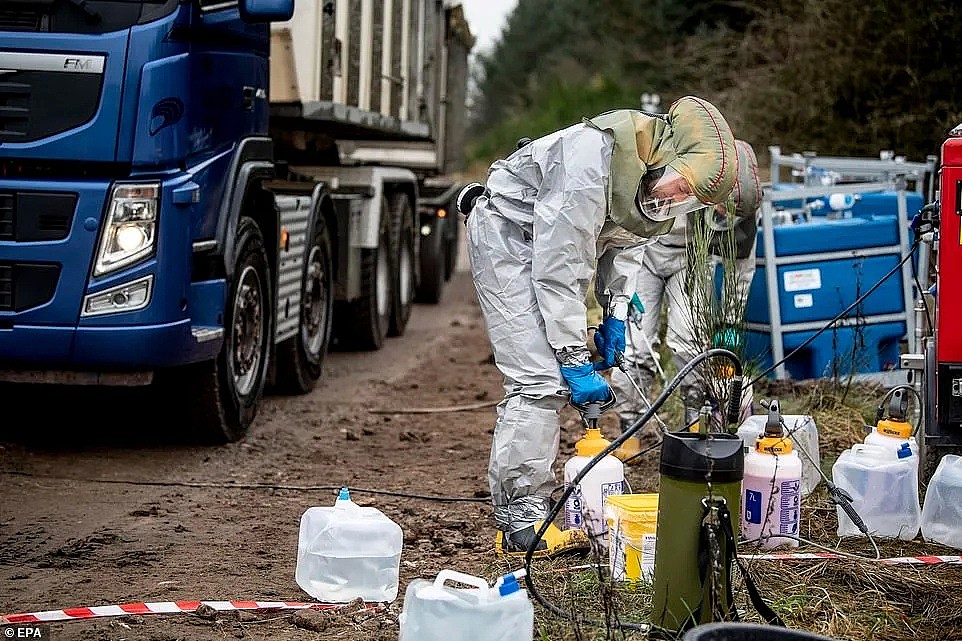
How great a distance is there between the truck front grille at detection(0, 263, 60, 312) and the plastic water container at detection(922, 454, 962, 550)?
160 inches

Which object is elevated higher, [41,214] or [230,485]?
[41,214]

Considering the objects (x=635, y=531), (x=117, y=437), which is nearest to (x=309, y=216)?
Answer: (x=117, y=437)

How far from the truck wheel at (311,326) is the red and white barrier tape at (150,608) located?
177 inches

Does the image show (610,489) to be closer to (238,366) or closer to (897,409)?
(897,409)

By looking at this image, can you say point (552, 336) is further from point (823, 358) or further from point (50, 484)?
point (823, 358)

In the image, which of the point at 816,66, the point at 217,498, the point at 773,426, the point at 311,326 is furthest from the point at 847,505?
the point at 816,66

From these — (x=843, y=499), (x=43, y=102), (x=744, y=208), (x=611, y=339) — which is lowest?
(x=843, y=499)

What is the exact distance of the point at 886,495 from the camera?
5184mm

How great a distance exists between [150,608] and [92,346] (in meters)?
2.22

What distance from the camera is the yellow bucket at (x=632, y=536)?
4367 mm

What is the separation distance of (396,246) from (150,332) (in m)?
5.87

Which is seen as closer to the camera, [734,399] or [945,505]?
[734,399]

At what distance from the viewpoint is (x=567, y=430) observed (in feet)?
26.0

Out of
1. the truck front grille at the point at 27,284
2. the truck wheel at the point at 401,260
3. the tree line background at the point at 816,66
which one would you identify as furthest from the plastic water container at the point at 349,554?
the tree line background at the point at 816,66
